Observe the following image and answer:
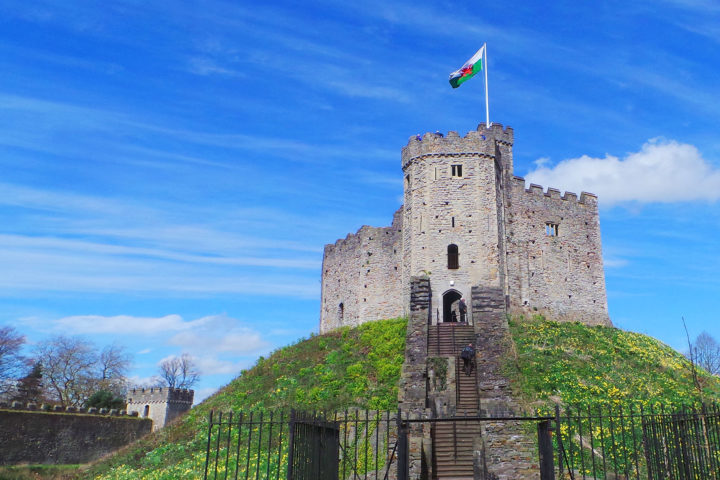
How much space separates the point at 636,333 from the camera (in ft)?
119

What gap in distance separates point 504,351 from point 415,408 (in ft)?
16.0

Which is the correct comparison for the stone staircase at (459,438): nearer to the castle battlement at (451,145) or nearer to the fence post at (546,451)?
the fence post at (546,451)

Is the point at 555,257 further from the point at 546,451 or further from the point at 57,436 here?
the point at 57,436

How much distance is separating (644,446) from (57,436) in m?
33.8

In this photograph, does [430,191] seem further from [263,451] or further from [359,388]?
[263,451]

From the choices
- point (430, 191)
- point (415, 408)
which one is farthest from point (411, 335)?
point (430, 191)

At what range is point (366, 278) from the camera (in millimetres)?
37812

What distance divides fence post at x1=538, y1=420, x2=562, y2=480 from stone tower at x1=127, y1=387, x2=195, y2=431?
153ft

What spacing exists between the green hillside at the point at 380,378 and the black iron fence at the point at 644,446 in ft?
9.25

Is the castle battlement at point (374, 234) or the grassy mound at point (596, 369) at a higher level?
the castle battlement at point (374, 234)

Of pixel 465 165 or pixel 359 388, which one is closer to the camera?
pixel 359 388

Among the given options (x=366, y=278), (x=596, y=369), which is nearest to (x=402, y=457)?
(x=596, y=369)

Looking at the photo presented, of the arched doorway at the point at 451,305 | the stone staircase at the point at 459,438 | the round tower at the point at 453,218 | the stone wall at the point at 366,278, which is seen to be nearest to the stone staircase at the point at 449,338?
the stone staircase at the point at 459,438

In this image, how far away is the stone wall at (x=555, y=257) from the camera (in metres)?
35.4
